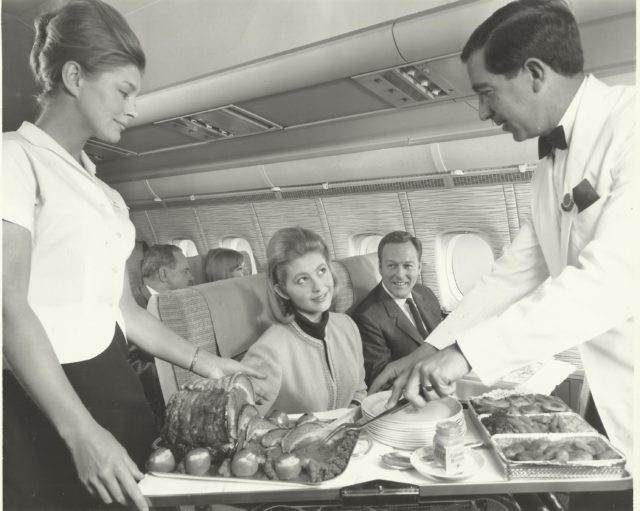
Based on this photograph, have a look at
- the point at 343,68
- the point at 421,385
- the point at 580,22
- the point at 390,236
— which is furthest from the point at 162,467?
the point at 390,236

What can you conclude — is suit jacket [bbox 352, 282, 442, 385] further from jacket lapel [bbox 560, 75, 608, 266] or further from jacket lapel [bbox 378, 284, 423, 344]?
jacket lapel [bbox 560, 75, 608, 266]

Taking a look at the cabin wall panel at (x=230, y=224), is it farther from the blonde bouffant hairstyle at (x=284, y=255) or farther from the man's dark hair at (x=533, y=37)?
the man's dark hair at (x=533, y=37)

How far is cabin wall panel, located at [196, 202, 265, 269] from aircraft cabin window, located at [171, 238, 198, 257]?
0.25m

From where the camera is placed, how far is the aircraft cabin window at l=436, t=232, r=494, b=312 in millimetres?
3729

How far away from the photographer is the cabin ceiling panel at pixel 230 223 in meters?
4.48

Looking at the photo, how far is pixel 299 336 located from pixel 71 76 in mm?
1578

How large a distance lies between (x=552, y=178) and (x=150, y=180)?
335 cm

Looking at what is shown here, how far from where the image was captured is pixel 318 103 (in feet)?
9.55

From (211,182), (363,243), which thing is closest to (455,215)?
(363,243)

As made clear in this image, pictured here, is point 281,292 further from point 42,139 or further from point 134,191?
point 134,191

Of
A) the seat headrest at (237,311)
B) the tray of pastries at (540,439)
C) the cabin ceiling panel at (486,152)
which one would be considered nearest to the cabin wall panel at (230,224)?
the seat headrest at (237,311)

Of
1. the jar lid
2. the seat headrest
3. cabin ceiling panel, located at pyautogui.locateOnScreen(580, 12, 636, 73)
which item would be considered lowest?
the jar lid

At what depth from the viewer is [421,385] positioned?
138 centimetres

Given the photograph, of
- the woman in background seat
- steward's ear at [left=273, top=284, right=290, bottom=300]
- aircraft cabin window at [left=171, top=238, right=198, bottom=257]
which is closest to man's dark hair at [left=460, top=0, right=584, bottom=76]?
steward's ear at [left=273, top=284, right=290, bottom=300]
